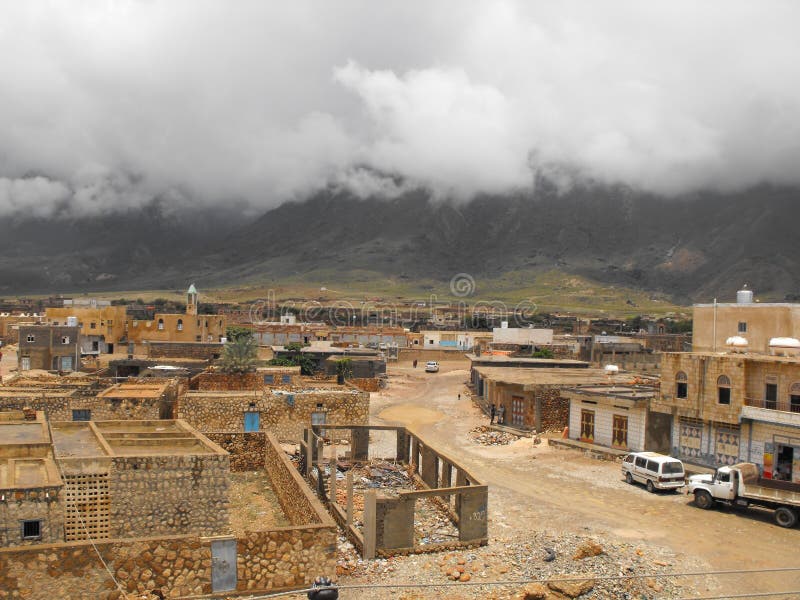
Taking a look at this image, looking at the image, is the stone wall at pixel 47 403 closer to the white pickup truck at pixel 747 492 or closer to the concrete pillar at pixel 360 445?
the concrete pillar at pixel 360 445

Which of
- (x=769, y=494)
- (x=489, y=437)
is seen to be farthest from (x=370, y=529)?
(x=489, y=437)

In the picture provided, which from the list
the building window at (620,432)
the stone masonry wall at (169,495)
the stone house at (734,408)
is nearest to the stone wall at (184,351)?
the building window at (620,432)

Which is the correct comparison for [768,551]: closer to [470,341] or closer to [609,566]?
[609,566]

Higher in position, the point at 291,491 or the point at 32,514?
the point at 32,514

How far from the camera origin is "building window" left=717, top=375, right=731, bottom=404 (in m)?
25.2

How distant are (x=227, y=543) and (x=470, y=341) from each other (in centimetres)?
7553

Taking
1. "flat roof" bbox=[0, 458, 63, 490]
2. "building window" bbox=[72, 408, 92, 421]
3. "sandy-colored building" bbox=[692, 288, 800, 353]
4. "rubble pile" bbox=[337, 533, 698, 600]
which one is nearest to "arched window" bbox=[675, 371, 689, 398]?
"sandy-colored building" bbox=[692, 288, 800, 353]

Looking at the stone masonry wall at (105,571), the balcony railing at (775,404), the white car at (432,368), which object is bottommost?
the white car at (432,368)

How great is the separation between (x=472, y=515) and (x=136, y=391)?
16490 mm

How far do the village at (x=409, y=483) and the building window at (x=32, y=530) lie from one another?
1.4 inches

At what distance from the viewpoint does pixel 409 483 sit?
24172 millimetres

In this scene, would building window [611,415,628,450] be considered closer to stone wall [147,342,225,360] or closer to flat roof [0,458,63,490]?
flat roof [0,458,63,490]

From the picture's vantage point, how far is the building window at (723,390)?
82.7ft

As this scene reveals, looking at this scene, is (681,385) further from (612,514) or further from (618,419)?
(612,514)
